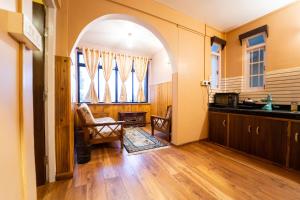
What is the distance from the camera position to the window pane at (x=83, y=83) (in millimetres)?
4910

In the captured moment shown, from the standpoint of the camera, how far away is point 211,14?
296 cm

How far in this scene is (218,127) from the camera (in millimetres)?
3203

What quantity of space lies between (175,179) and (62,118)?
5.87 ft

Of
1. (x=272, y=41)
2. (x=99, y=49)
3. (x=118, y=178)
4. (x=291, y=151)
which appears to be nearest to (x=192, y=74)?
(x=272, y=41)

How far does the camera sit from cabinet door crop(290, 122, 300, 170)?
2004mm

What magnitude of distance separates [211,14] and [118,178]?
3.72 m

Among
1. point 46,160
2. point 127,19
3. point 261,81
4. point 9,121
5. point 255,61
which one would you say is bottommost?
point 46,160

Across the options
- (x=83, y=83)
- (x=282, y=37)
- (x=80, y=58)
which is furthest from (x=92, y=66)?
(x=282, y=37)

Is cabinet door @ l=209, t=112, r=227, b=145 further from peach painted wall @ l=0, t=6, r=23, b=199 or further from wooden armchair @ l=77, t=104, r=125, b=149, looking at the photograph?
peach painted wall @ l=0, t=6, r=23, b=199

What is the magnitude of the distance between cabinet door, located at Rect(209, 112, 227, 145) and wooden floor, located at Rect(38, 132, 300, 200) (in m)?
0.55

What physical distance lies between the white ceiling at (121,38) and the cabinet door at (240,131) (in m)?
2.99

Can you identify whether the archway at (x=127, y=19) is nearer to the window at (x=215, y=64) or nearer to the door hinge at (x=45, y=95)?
the door hinge at (x=45, y=95)

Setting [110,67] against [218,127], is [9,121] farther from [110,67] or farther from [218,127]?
[110,67]

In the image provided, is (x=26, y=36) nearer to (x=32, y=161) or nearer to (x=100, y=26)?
(x=32, y=161)
